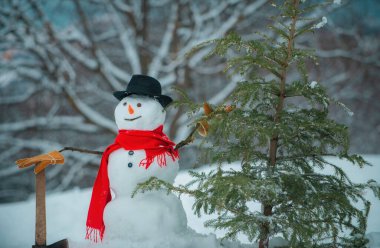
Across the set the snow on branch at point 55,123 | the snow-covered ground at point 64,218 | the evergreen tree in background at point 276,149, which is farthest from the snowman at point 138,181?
the snow on branch at point 55,123

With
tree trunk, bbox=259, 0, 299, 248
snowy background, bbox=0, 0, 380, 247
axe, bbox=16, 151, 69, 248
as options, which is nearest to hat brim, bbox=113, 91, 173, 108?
axe, bbox=16, 151, 69, 248

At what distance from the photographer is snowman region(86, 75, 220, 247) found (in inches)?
102

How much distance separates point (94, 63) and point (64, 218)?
323 centimetres

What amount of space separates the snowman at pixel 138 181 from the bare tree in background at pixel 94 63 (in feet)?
11.0

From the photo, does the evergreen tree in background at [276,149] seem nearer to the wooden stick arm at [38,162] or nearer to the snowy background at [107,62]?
the wooden stick arm at [38,162]

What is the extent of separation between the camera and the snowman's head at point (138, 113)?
105 inches

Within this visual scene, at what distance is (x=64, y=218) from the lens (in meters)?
4.21

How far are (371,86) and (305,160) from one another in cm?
730

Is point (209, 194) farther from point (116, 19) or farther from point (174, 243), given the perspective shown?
point (116, 19)

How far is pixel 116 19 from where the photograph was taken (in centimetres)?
677

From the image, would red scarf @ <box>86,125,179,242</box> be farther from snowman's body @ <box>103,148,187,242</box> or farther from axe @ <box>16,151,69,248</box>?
axe @ <box>16,151,69,248</box>

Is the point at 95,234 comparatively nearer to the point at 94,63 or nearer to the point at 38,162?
the point at 38,162

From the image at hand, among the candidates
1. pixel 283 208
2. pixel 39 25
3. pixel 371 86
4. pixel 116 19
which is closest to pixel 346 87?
pixel 371 86

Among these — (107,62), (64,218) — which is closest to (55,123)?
(107,62)
